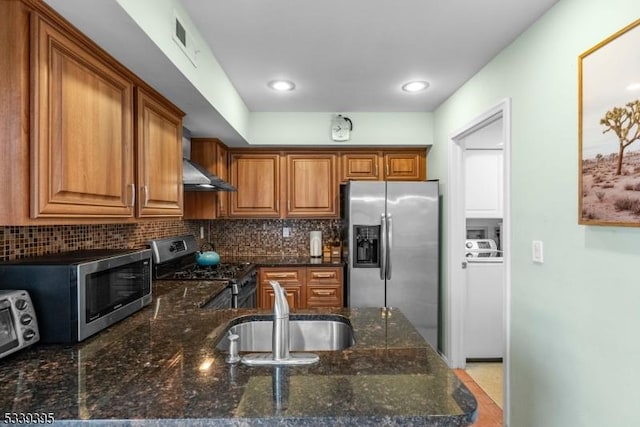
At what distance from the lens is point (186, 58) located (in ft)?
5.76

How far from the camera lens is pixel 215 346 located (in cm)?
125

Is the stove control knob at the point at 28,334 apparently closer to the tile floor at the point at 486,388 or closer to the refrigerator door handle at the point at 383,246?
the tile floor at the point at 486,388

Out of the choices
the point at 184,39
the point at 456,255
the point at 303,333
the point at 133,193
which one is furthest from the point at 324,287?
the point at 184,39

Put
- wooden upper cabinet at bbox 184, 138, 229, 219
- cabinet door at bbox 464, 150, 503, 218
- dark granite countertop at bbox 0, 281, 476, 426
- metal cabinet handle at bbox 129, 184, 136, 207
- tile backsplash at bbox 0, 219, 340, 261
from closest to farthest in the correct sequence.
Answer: dark granite countertop at bbox 0, 281, 476, 426
tile backsplash at bbox 0, 219, 340, 261
metal cabinet handle at bbox 129, 184, 136, 207
wooden upper cabinet at bbox 184, 138, 229, 219
cabinet door at bbox 464, 150, 503, 218

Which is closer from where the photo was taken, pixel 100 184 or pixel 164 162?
pixel 100 184

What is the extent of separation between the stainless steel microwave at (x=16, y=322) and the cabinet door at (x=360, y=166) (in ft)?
9.41

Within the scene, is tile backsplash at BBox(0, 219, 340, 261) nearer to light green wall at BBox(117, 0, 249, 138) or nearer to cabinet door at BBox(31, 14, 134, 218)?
cabinet door at BBox(31, 14, 134, 218)

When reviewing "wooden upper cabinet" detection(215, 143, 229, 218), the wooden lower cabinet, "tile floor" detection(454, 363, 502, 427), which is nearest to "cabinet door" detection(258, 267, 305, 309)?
the wooden lower cabinet

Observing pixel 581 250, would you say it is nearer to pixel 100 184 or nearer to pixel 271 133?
pixel 100 184

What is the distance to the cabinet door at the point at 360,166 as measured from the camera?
3.67 meters

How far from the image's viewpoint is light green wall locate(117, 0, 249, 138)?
133 centimetres

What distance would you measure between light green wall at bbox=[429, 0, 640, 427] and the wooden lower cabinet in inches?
64.8

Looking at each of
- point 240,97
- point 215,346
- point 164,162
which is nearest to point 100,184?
point 164,162

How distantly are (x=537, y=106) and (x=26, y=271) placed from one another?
2.42m
